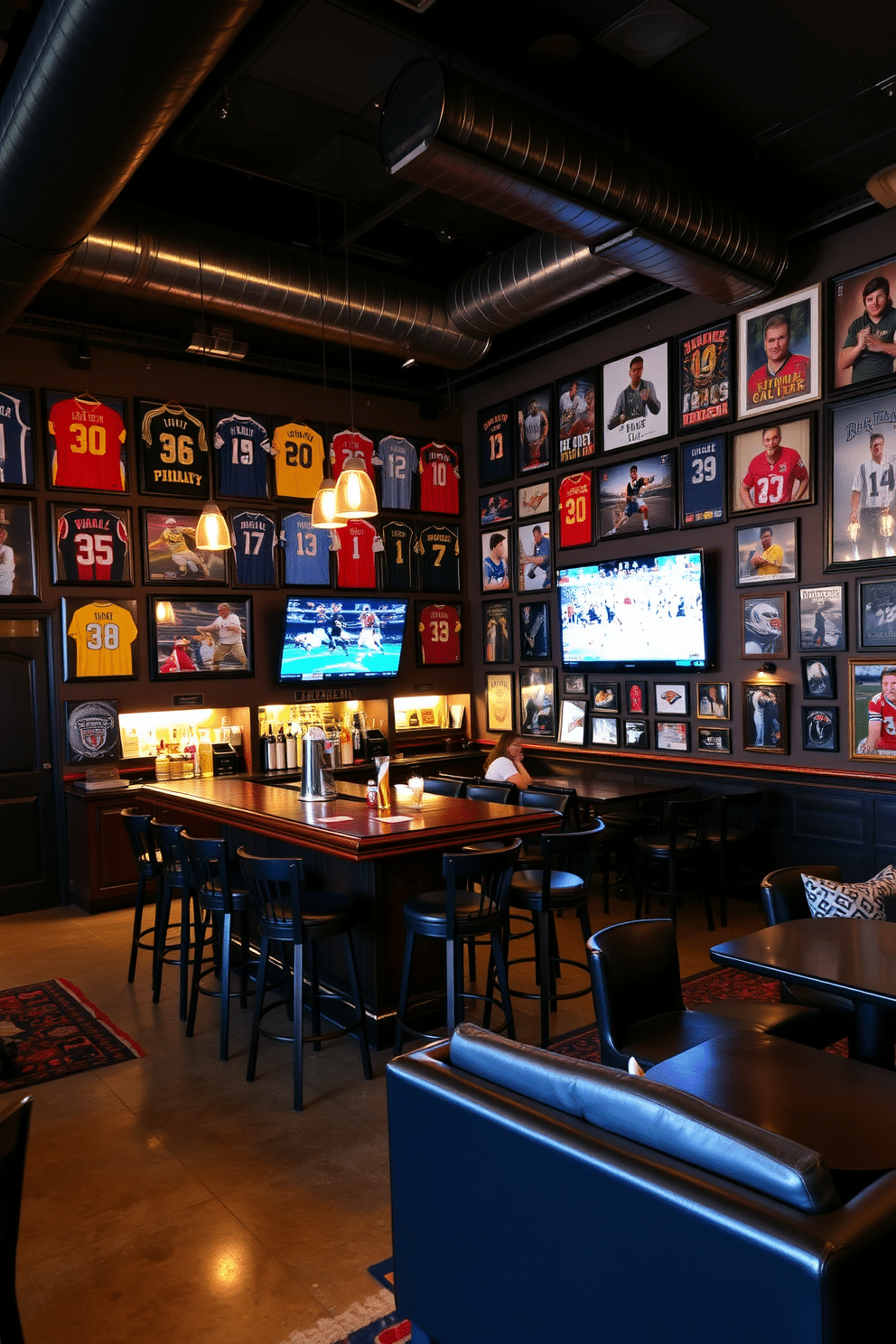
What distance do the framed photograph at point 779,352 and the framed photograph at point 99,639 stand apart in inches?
191

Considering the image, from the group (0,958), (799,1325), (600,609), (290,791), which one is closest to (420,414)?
(600,609)

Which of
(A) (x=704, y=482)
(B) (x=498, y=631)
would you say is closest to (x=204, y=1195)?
(A) (x=704, y=482)

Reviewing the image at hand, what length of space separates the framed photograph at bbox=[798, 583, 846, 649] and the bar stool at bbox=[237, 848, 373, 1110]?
3.65 m

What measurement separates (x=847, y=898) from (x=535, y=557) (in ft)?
17.2

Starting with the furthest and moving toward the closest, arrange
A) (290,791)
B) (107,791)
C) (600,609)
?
(600,609), (107,791), (290,791)

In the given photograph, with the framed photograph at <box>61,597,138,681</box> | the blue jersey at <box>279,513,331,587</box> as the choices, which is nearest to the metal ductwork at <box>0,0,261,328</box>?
the framed photograph at <box>61,597,138,681</box>

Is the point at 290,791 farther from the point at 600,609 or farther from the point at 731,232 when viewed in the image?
the point at 731,232

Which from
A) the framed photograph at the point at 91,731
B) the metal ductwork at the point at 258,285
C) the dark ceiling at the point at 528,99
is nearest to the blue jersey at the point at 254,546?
the framed photograph at the point at 91,731

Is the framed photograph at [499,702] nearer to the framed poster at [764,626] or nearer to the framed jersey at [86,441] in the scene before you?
the framed poster at [764,626]

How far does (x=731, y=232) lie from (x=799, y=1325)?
5.38 metres

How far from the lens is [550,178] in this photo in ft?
13.8

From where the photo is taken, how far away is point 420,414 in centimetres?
873

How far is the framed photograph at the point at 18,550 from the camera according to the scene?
257 inches

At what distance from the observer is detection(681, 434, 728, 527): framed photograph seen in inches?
255
